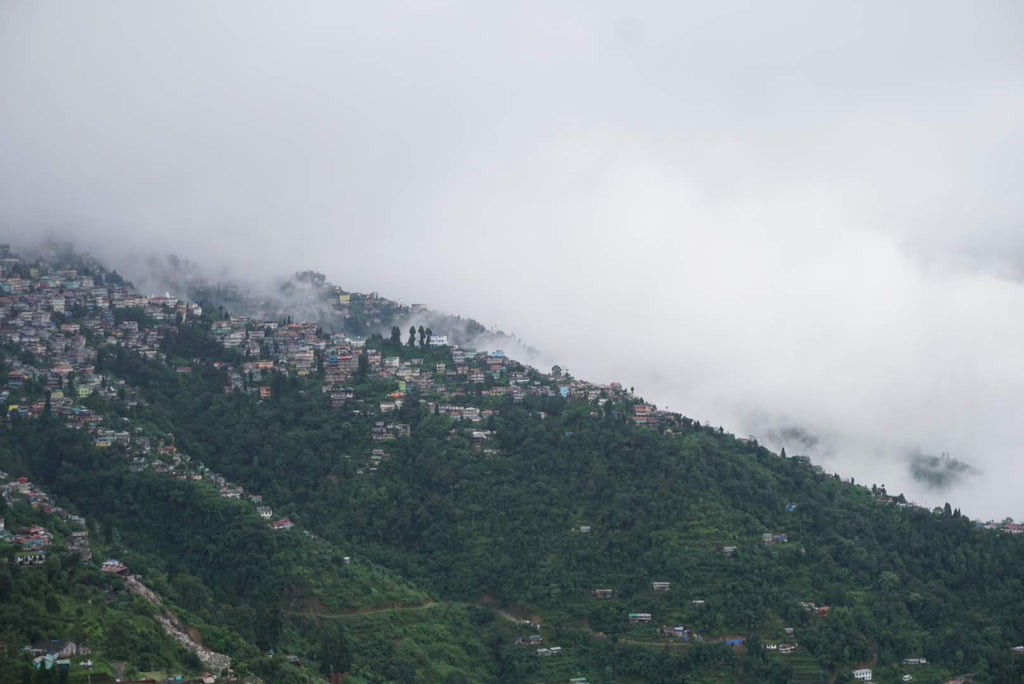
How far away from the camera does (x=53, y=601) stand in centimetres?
4681

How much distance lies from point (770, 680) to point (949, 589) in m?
10.8

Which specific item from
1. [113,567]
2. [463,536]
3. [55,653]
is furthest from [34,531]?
[463,536]

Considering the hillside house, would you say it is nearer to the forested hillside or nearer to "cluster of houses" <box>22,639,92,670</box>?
the forested hillside

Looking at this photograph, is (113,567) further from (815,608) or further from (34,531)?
(815,608)

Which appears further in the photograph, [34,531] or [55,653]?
[34,531]

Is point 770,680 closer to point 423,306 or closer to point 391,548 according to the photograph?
point 391,548

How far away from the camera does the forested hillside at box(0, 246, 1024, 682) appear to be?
5781 cm

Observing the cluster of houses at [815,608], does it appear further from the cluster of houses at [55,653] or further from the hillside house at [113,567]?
the cluster of houses at [55,653]

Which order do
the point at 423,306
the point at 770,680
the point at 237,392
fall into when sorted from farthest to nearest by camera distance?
the point at 423,306 → the point at 237,392 → the point at 770,680

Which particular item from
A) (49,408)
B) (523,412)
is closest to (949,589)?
(523,412)

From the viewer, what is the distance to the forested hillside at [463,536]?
57.8m

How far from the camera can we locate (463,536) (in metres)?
65.1

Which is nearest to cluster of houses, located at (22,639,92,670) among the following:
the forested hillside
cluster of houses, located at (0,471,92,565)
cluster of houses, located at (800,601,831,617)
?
the forested hillside

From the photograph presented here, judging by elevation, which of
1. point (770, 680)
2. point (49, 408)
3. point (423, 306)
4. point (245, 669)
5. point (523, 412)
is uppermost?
point (423, 306)
